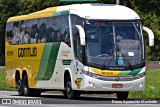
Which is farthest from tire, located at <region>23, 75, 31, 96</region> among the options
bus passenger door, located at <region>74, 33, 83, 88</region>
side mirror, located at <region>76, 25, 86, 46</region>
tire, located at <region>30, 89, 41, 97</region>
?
side mirror, located at <region>76, 25, 86, 46</region>

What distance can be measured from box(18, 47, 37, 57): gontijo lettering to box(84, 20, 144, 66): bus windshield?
5.39 m

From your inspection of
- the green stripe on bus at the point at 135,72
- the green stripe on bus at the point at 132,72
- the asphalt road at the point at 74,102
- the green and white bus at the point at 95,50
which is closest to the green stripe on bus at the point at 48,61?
the green and white bus at the point at 95,50

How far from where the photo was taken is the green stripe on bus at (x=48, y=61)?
96.0ft

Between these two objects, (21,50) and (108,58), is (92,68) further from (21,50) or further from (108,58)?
(21,50)

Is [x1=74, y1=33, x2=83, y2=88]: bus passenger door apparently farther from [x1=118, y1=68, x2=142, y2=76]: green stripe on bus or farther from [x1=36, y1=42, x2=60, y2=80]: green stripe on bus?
[x1=36, y1=42, x2=60, y2=80]: green stripe on bus

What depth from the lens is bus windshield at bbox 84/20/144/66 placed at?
86.7 ft

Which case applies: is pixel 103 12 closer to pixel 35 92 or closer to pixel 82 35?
pixel 82 35

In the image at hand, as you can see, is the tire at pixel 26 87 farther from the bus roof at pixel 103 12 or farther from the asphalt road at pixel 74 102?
the bus roof at pixel 103 12

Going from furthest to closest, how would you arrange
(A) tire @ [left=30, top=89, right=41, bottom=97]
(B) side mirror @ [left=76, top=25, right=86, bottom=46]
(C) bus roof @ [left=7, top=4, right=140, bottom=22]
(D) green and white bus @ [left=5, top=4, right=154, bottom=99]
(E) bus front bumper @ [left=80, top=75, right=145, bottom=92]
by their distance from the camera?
(A) tire @ [left=30, top=89, right=41, bottom=97] < (C) bus roof @ [left=7, top=4, right=140, bottom=22] < (D) green and white bus @ [left=5, top=4, right=154, bottom=99] < (E) bus front bumper @ [left=80, top=75, right=145, bottom=92] < (B) side mirror @ [left=76, top=25, right=86, bottom=46]

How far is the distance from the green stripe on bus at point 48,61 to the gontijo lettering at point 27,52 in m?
0.91

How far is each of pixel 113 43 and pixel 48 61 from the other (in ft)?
14.2

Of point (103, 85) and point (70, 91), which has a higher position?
point (103, 85)

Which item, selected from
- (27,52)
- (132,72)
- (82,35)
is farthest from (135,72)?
(27,52)

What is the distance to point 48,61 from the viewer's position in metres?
30.1
